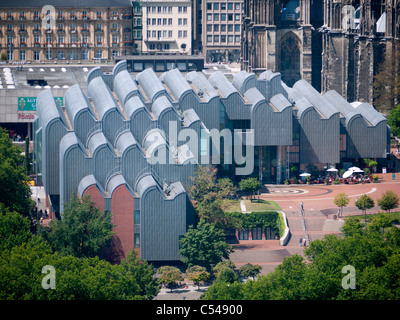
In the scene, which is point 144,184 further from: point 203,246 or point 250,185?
point 250,185

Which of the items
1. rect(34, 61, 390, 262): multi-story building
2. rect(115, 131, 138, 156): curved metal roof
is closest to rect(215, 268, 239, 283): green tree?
→ rect(34, 61, 390, 262): multi-story building

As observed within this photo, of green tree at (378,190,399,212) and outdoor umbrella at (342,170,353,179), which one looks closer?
green tree at (378,190,399,212)

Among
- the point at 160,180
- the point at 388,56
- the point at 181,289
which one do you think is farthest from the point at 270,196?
the point at 388,56

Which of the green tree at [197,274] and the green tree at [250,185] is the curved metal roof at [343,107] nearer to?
the green tree at [250,185]

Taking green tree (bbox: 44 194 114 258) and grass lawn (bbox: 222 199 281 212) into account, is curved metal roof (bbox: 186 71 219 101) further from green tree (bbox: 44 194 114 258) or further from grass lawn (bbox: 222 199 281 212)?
green tree (bbox: 44 194 114 258)

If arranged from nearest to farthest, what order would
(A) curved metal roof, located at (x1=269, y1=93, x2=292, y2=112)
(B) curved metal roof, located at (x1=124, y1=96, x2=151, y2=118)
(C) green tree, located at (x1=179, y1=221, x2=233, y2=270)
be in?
(C) green tree, located at (x1=179, y1=221, x2=233, y2=270) < (B) curved metal roof, located at (x1=124, y1=96, x2=151, y2=118) < (A) curved metal roof, located at (x1=269, y1=93, x2=292, y2=112)

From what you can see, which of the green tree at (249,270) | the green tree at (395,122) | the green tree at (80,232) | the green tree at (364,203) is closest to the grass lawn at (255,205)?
the green tree at (364,203)

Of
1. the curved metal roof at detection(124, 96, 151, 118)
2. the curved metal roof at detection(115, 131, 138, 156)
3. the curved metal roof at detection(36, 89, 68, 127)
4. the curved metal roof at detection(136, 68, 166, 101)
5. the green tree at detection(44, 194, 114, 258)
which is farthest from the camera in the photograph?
the curved metal roof at detection(136, 68, 166, 101)
